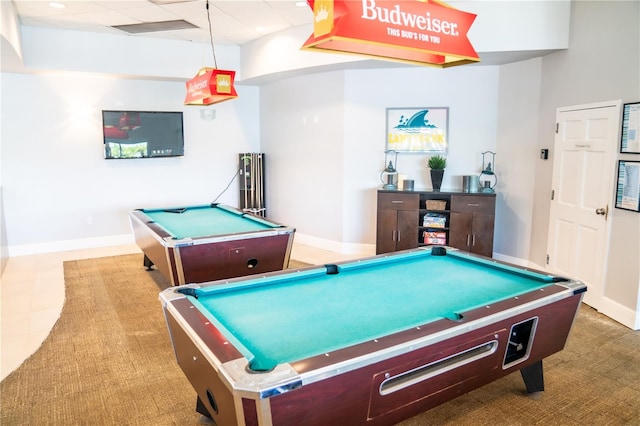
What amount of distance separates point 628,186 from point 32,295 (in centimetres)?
581

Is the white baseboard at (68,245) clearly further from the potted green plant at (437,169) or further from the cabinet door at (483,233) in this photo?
the cabinet door at (483,233)

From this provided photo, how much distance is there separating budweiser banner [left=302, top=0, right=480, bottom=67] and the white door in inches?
89.3

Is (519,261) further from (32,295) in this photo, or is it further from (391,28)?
(32,295)

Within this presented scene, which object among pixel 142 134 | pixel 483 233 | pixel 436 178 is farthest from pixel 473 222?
pixel 142 134

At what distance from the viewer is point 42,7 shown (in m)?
5.02

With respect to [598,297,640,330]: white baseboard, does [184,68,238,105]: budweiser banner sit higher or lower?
higher

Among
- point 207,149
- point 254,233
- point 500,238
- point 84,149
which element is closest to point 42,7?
point 84,149

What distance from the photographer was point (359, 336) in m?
1.95

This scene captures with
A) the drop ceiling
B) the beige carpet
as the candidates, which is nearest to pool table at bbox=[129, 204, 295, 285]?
the beige carpet

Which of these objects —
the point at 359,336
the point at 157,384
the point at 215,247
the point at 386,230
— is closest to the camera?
A: the point at 359,336

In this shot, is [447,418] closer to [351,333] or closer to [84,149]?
[351,333]

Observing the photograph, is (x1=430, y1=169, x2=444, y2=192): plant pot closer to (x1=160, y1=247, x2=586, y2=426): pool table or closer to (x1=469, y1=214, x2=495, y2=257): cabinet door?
(x1=469, y1=214, x2=495, y2=257): cabinet door

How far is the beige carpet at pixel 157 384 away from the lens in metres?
2.61

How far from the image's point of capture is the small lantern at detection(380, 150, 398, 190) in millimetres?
6145
